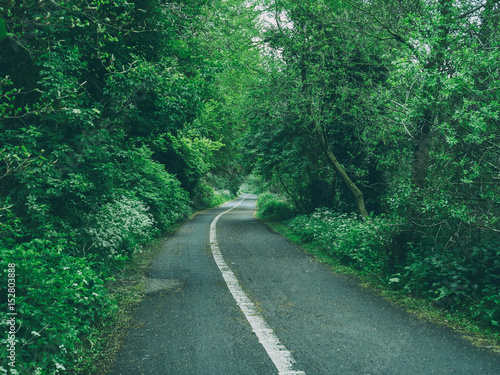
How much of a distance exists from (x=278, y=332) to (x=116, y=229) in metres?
4.85

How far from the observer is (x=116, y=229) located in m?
7.75

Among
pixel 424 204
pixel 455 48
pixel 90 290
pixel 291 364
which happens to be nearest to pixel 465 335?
pixel 424 204

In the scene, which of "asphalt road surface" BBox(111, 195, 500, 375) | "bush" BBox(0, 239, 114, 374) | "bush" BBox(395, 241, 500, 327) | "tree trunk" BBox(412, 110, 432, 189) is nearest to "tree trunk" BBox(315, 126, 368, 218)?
"tree trunk" BBox(412, 110, 432, 189)

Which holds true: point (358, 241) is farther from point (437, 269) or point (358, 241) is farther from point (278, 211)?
point (278, 211)

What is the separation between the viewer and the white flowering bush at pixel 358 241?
730cm

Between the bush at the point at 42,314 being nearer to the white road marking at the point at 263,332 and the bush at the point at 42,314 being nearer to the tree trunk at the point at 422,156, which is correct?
the white road marking at the point at 263,332

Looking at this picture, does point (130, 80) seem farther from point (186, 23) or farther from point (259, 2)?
point (259, 2)

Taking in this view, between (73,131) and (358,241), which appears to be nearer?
(73,131)

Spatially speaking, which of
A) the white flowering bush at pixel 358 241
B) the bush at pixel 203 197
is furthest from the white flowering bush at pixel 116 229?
the bush at pixel 203 197

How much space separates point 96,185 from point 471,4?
813 centimetres

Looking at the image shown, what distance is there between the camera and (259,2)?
12.8 metres

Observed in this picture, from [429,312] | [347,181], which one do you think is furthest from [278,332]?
[347,181]

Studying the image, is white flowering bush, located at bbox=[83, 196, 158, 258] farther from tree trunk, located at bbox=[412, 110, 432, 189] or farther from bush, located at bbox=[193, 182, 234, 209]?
bush, located at bbox=[193, 182, 234, 209]

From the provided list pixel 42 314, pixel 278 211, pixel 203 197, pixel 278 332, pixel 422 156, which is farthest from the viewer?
pixel 203 197
